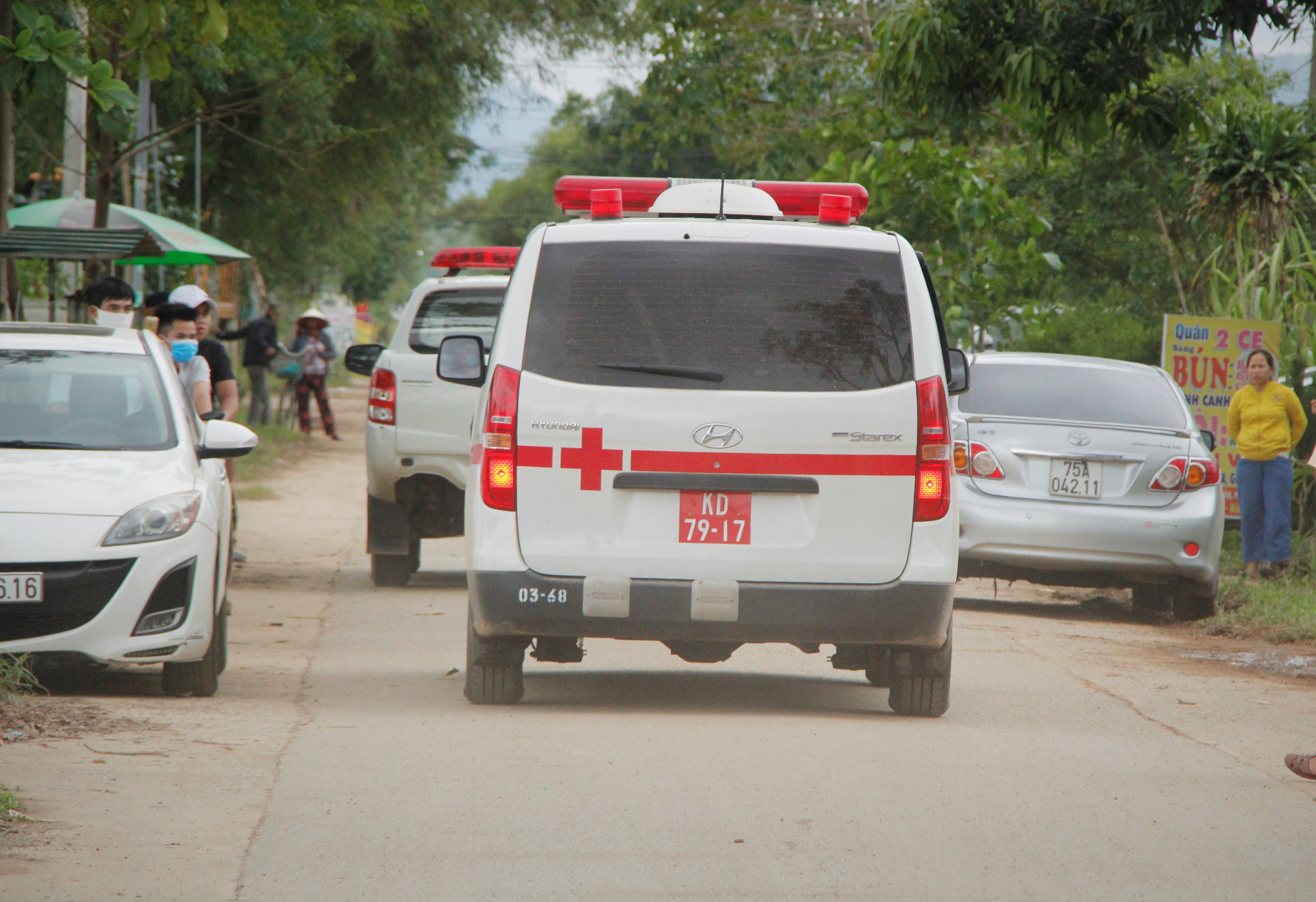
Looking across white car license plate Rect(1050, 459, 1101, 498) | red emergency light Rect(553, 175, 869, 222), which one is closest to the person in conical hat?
white car license plate Rect(1050, 459, 1101, 498)

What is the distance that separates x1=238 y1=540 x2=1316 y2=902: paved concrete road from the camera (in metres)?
4.68

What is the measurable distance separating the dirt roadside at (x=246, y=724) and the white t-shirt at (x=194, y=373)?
145 cm

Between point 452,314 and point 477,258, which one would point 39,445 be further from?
point 477,258

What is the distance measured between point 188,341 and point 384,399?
178 cm

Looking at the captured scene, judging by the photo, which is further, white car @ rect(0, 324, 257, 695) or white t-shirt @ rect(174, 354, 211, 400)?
white t-shirt @ rect(174, 354, 211, 400)

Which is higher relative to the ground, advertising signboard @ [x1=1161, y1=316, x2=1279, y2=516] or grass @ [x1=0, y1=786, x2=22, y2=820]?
advertising signboard @ [x1=1161, y1=316, x2=1279, y2=516]

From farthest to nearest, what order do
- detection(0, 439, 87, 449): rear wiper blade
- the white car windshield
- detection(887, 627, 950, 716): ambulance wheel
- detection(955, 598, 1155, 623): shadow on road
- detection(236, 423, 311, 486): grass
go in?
detection(236, 423, 311, 486): grass < detection(955, 598, 1155, 623): shadow on road < the white car windshield < detection(0, 439, 87, 449): rear wiper blade < detection(887, 627, 950, 716): ambulance wheel

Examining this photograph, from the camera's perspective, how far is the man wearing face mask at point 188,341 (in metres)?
10.6

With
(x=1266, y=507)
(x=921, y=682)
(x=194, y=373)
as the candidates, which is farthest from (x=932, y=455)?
(x=1266, y=507)

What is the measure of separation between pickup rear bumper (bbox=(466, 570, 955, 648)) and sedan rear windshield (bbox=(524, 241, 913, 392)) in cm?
75

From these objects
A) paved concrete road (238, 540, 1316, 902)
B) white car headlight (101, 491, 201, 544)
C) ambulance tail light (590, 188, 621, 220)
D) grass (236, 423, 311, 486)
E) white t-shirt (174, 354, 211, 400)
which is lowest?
grass (236, 423, 311, 486)

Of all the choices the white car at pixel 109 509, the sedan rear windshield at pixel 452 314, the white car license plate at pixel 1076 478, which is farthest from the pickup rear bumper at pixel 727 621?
the sedan rear windshield at pixel 452 314

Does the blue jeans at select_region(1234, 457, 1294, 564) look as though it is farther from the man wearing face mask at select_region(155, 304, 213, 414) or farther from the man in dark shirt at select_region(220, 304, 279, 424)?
the man in dark shirt at select_region(220, 304, 279, 424)

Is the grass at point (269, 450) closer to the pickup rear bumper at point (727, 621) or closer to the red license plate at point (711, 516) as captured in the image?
the pickup rear bumper at point (727, 621)
